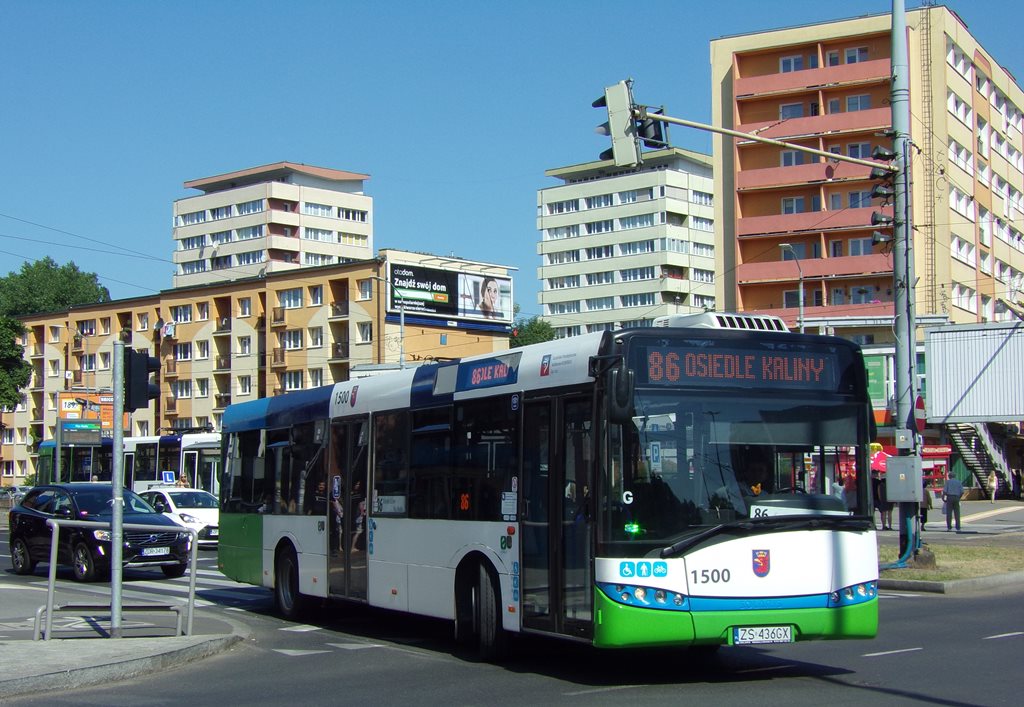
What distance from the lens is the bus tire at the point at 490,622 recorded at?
36.7ft

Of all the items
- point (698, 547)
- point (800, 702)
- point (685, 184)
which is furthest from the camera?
point (685, 184)

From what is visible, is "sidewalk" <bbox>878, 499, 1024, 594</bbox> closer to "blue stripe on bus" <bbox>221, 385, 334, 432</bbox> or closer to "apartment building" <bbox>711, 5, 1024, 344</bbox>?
"blue stripe on bus" <bbox>221, 385, 334, 432</bbox>

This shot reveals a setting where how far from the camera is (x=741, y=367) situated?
10180 mm

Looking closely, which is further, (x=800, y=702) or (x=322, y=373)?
(x=322, y=373)

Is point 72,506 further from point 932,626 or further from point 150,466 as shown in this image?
point 150,466

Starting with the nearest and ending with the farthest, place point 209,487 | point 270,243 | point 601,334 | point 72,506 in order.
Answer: point 601,334 → point 72,506 → point 209,487 → point 270,243

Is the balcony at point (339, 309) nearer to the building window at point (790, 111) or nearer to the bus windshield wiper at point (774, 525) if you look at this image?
the building window at point (790, 111)

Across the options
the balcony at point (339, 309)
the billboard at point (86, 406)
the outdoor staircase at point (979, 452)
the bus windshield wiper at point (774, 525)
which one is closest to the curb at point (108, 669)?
the bus windshield wiper at point (774, 525)

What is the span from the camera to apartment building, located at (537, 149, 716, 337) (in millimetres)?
110188

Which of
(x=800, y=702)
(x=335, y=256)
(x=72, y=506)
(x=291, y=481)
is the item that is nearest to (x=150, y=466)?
(x=72, y=506)

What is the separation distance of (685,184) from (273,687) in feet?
345

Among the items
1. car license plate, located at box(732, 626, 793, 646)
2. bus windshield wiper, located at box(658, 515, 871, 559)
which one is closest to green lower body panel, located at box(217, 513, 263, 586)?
bus windshield wiper, located at box(658, 515, 871, 559)

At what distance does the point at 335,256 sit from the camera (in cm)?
12838

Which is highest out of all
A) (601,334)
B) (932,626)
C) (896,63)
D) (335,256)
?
(335,256)
